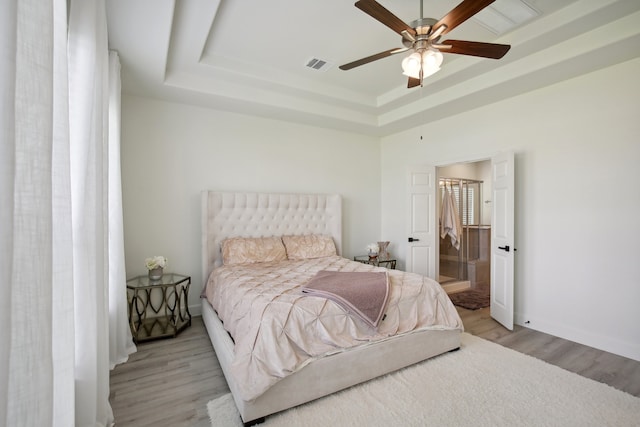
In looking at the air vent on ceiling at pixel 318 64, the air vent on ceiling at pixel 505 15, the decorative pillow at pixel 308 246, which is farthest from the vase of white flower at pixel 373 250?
the air vent on ceiling at pixel 505 15

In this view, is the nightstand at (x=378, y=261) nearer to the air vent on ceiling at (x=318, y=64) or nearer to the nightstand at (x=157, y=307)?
the nightstand at (x=157, y=307)

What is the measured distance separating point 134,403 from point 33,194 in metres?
2.18

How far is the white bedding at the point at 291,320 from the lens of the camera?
6.44 feet

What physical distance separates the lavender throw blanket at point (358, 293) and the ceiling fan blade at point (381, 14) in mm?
1951

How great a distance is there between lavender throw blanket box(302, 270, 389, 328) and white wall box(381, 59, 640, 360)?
7.26 ft

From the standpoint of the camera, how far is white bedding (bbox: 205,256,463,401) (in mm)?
1962

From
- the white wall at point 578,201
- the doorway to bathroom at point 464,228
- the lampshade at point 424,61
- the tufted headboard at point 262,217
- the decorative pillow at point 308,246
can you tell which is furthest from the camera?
the doorway to bathroom at point 464,228

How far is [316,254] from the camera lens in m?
4.39

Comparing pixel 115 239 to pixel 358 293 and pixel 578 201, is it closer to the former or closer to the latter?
pixel 358 293

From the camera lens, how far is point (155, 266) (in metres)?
3.39

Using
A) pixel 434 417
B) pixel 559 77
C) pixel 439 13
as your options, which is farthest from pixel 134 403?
pixel 559 77

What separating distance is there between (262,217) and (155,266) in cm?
150

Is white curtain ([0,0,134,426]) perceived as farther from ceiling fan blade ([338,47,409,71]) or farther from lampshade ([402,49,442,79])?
lampshade ([402,49,442,79])

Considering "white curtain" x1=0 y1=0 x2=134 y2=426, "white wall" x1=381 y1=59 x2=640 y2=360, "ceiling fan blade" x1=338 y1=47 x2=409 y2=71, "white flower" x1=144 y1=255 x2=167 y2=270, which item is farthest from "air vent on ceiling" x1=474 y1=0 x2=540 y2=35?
"white flower" x1=144 y1=255 x2=167 y2=270
